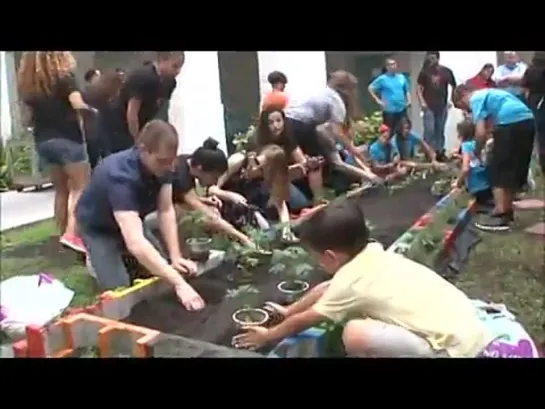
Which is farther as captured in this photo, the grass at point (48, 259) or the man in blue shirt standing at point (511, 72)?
the grass at point (48, 259)

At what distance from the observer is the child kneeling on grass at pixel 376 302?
2.01m

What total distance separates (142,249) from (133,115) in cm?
29

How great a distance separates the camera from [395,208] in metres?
2.06

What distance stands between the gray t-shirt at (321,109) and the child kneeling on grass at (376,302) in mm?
181

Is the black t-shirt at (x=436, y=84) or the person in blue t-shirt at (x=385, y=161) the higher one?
the black t-shirt at (x=436, y=84)

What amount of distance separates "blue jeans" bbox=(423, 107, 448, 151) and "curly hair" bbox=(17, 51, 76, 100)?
0.77m

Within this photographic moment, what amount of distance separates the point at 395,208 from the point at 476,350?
0.35m

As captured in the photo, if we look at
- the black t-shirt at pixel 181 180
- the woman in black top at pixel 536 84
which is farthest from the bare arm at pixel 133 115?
the woman in black top at pixel 536 84

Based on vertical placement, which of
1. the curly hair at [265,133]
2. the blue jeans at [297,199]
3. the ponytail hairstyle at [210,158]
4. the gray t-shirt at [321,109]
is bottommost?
the blue jeans at [297,199]

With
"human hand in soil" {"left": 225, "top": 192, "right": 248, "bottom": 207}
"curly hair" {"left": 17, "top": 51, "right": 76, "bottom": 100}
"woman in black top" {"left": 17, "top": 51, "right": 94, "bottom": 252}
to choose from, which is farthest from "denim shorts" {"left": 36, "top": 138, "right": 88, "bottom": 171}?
"human hand in soil" {"left": 225, "top": 192, "right": 248, "bottom": 207}

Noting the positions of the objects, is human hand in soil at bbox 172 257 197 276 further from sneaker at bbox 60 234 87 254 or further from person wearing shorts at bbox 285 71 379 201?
person wearing shorts at bbox 285 71 379 201

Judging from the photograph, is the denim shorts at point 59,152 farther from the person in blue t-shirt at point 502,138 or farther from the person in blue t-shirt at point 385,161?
the person in blue t-shirt at point 502,138

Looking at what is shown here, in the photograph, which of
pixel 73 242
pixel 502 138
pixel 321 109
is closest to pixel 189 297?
pixel 73 242
